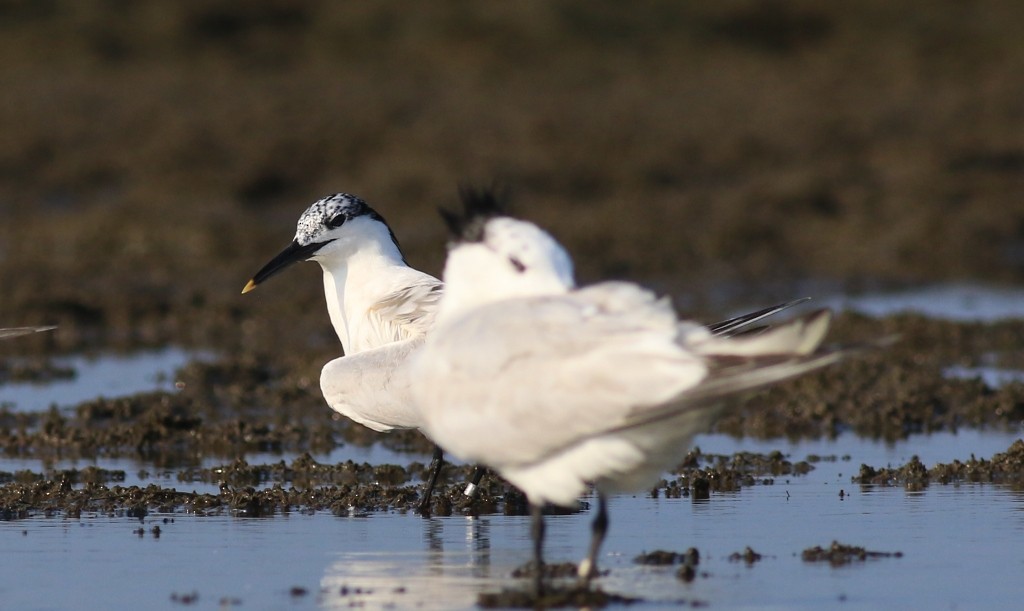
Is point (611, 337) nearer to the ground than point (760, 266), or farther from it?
nearer to the ground

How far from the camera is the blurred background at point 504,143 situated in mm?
17797

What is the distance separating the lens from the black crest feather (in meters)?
6.30

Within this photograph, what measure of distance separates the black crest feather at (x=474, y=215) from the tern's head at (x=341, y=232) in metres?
2.30

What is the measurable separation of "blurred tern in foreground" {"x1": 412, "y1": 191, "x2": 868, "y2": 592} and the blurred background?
20.5 feet

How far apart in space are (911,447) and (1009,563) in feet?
9.86

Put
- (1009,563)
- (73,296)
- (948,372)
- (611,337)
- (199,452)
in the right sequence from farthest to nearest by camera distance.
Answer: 1. (73,296)
2. (948,372)
3. (199,452)
4. (1009,563)
5. (611,337)

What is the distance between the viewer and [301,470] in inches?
336

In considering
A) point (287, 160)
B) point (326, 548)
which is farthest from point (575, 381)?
point (287, 160)

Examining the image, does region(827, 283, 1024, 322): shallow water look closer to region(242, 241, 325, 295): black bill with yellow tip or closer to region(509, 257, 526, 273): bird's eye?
region(242, 241, 325, 295): black bill with yellow tip

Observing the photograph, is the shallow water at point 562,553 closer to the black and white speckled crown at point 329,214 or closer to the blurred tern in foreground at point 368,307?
the blurred tern in foreground at point 368,307

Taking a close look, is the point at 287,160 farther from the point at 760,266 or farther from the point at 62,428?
the point at 62,428

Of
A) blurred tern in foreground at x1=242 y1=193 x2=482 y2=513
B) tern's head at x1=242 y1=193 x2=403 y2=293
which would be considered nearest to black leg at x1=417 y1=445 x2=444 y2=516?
blurred tern in foreground at x1=242 y1=193 x2=482 y2=513

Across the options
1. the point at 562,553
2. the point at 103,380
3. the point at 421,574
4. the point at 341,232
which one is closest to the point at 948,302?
the point at 103,380

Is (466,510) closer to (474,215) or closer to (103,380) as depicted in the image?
(474,215)
